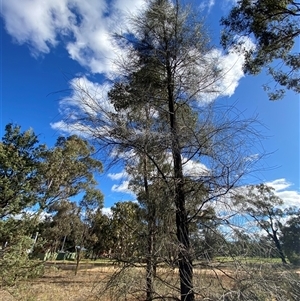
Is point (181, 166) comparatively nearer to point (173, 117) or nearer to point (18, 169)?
point (173, 117)

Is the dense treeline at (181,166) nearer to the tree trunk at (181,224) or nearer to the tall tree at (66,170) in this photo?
the tree trunk at (181,224)

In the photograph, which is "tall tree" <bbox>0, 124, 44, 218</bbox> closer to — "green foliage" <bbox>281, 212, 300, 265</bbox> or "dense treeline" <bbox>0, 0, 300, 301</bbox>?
"dense treeline" <bbox>0, 0, 300, 301</bbox>

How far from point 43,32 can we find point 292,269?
626 cm

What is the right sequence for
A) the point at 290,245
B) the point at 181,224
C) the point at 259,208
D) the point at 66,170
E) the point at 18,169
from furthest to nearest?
the point at 66,170 → the point at 18,169 → the point at 290,245 → the point at 181,224 → the point at 259,208

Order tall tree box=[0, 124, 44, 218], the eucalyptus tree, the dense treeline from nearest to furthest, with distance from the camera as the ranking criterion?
the dense treeline → the eucalyptus tree → tall tree box=[0, 124, 44, 218]

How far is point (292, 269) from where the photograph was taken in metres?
2.27

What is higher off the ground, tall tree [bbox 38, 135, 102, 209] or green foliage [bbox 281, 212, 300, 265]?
tall tree [bbox 38, 135, 102, 209]

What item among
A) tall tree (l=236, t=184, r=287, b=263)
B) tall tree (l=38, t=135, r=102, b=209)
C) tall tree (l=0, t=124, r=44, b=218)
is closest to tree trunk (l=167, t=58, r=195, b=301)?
tall tree (l=236, t=184, r=287, b=263)

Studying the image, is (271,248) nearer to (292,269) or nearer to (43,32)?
(292,269)

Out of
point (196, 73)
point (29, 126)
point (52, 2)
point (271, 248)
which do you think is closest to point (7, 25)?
point (52, 2)

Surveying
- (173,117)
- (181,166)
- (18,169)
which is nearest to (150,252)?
(181,166)

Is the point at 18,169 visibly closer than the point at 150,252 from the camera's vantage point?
No

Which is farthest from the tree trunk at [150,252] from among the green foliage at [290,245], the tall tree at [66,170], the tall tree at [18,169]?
the tall tree at [66,170]

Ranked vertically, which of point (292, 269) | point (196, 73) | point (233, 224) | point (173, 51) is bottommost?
point (292, 269)
